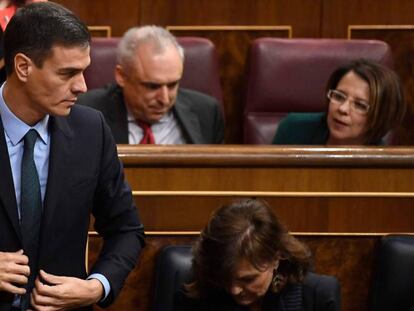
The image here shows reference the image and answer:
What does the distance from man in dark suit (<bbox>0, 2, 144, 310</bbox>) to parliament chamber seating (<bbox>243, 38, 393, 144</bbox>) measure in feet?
2.20

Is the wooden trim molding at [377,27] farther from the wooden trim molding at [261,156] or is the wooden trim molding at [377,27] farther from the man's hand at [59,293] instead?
the man's hand at [59,293]

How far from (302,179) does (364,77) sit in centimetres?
30

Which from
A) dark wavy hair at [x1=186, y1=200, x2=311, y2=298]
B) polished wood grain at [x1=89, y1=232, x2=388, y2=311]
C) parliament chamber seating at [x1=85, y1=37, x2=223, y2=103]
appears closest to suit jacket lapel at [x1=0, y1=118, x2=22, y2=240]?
dark wavy hair at [x1=186, y1=200, x2=311, y2=298]

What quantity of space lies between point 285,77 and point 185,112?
18 cm

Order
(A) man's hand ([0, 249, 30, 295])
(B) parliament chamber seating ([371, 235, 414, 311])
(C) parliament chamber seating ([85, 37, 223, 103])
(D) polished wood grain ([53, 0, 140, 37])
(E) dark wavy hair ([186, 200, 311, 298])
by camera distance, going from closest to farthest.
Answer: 1. (A) man's hand ([0, 249, 30, 295])
2. (E) dark wavy hair ([186, 200, 311, 298])
3. (B) parliament chamber seating ([371, 235, 414, 311])
4. (C) parliament chamber seating ([85, 37, 223, 103])
5. (D) polished wood grain ([53, 0, 140, 37])

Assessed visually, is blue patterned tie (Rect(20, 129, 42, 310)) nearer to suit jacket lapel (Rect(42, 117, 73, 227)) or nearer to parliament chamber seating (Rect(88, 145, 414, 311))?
suit jacket lapel (Rect(42, 117, 73, 227))

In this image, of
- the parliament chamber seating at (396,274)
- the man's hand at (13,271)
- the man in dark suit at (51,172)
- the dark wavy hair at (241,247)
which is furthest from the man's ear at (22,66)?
the parliament chamber seating at (396,274)

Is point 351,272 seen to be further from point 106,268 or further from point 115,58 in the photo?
point 115,58

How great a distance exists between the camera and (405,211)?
1.08 metres

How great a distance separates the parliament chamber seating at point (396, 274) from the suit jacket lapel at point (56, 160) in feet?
1.28

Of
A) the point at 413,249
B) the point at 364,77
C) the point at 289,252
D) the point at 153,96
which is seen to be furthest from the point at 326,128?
the point at 289,252

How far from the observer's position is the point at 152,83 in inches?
52.6

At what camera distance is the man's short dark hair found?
29.8 inches

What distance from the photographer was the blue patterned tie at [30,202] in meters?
0.78
